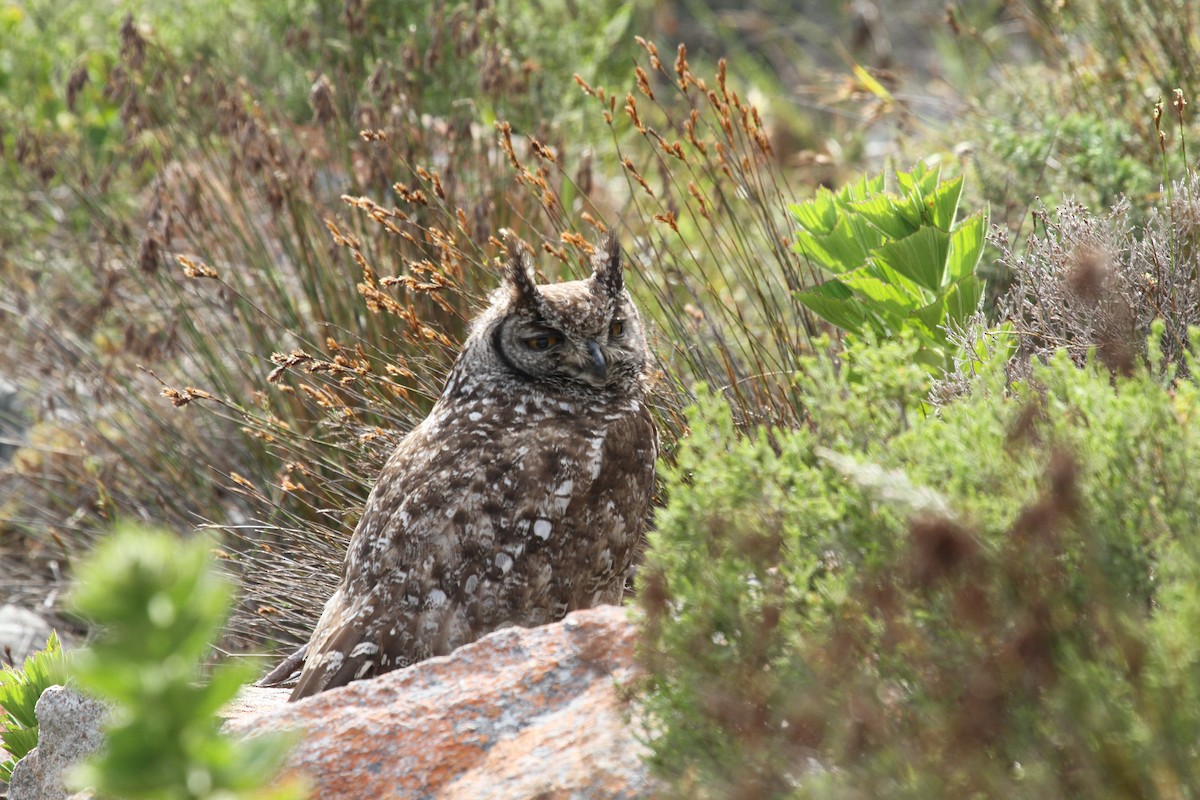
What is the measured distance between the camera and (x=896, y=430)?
214cm

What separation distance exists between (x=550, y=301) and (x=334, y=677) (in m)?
1.19

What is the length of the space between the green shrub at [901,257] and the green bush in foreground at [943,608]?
3.61ft

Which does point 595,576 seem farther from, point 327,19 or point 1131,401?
point 327,19

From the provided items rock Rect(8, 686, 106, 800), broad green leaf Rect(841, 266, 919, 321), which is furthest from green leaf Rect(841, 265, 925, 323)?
rock Rect(8, 686, 106, 800)

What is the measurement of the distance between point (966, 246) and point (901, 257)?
0.18 m

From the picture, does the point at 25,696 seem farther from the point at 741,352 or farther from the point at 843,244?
the point at 843,244

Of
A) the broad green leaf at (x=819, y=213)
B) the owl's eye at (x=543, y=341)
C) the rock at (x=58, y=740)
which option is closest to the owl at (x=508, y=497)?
the owl's eye at (x=543, y=341)

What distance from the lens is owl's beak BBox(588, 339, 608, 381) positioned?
3158mm

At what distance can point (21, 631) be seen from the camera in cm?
471

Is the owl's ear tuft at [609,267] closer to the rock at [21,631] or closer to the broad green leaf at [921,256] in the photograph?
the broad green leaf at [921,256]

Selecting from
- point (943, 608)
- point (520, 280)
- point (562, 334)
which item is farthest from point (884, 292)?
point (943, 608)

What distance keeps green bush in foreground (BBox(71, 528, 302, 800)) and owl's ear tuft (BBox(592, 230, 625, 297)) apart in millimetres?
2133

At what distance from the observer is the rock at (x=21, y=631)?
15.2 feet

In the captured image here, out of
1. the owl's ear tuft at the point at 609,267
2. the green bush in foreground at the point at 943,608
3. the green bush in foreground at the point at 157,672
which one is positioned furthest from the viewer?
the owl's ear tuft at the point at 609,267
